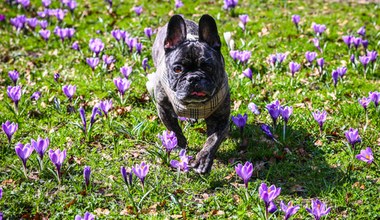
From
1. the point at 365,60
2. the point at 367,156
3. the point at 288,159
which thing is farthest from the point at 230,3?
the point at 367,156

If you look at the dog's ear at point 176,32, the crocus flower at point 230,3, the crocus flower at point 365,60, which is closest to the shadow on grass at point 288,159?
the dog's ear at point 176,32

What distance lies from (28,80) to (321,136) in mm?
4801

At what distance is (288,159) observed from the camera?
5.88 metres

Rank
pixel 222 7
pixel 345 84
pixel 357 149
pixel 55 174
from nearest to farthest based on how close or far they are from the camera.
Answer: pixel 55 174 → pixel 357 149 → pixel 345 84 → pixel 222 7

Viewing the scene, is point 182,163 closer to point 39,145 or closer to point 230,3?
point 39,145

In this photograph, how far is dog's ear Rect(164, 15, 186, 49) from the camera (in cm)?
525

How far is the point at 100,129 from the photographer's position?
21.1 ft

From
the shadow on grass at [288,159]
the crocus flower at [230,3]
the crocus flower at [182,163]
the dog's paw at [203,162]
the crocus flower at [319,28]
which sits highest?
the crocus flower at [230,3]

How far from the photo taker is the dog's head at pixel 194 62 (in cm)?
495

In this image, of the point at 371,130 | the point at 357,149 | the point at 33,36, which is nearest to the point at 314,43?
the point at 371,130

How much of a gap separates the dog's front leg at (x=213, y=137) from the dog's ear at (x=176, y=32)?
860 millimetres

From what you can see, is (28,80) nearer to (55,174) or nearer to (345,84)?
(55,174)

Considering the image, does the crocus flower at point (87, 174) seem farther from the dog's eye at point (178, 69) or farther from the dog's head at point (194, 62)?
the dog's eye at point (178, 69)

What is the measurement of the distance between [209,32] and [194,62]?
413 mm
